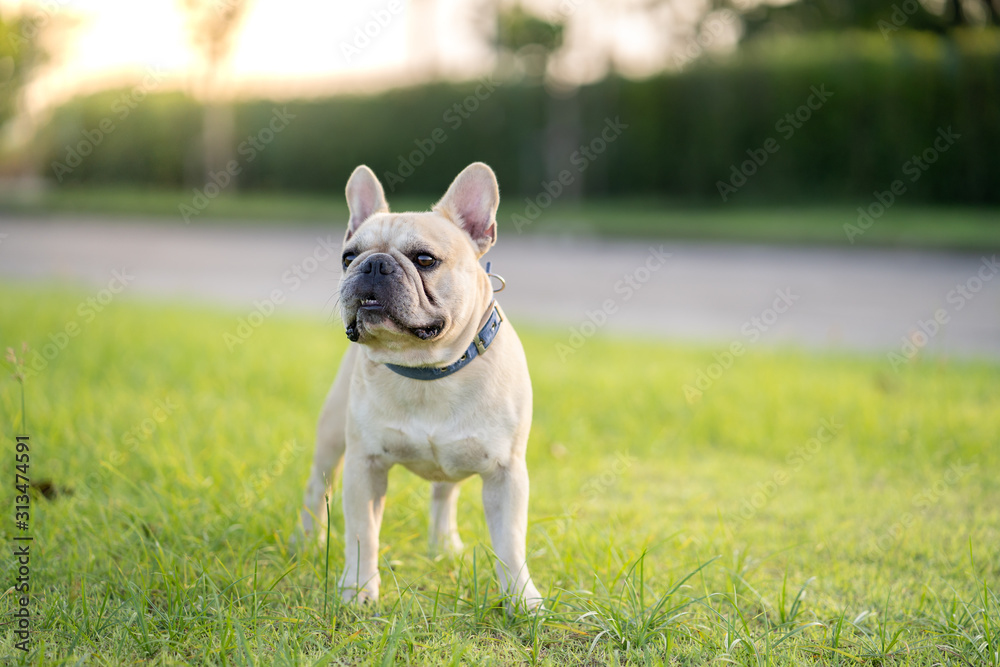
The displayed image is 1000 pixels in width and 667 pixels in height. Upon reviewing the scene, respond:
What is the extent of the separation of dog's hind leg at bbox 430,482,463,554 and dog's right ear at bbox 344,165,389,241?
1.18 metres

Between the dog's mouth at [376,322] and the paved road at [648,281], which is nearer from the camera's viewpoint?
the dog's mouth at [376,322]

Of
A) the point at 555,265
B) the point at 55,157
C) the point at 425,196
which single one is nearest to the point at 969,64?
the point at 555,265

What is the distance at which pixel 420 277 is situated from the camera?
283cm

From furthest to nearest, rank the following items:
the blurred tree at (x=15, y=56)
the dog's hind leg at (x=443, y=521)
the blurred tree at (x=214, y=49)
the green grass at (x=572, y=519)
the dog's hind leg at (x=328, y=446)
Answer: the blurred tree at (x=214, y=49) < the blurred tree at (x=15, y=56) < the dog's hind leg at (x=443, y=521) < the dog's hind leg at (x=328, y=446) < the green grass at (x=572, y=519)

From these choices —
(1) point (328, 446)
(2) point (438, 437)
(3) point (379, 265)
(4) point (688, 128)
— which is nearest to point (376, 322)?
(3) point (379, 265)

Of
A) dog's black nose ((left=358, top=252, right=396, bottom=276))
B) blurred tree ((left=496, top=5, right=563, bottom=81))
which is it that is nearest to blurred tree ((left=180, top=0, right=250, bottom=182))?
blurred tree ((left=496, top=5, right=563, bottom=81))

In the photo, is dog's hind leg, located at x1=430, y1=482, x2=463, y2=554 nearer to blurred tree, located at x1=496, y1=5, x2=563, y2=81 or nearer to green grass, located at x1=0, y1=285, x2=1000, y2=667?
green grass, located at x1=0, y1=285, x2=1000, y2=667

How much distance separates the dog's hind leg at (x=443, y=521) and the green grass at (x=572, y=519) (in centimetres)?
9

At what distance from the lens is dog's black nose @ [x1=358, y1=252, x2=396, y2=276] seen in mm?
2750

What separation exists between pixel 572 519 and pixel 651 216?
1732cm

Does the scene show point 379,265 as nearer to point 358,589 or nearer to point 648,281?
point 358,589

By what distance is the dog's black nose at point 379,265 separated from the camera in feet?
9.02

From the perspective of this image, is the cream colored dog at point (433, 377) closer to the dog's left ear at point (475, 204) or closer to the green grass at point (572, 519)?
the dog's left ear at point (475, 204)

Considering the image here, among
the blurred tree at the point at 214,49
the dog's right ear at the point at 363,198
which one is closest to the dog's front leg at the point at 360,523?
the dog's right ear at the point at 363,198
